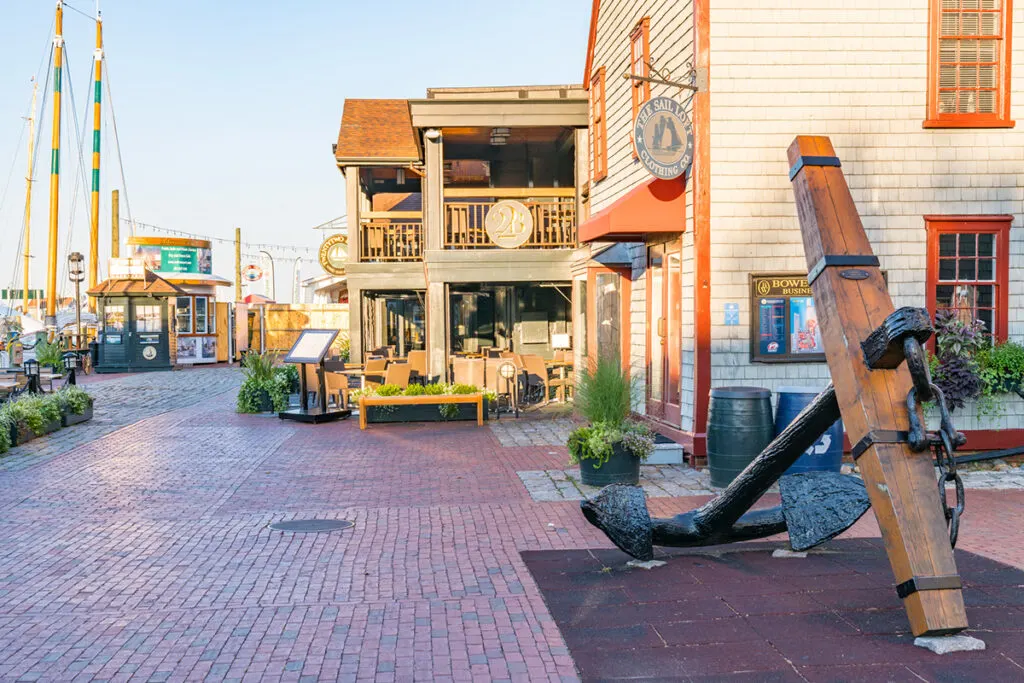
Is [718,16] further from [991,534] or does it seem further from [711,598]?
[711,598]

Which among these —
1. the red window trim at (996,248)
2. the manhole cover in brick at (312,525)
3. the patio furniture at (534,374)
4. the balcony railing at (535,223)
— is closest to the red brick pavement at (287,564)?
the manhole cover in brick at (312,525)

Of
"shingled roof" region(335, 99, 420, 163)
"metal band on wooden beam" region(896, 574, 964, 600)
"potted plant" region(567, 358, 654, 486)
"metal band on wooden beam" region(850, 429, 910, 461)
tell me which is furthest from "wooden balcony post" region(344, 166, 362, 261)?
"metal band on wooden beam" region(896, 574, 964, 600)

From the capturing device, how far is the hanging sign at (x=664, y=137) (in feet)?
33.9

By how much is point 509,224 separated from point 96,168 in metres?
26.8

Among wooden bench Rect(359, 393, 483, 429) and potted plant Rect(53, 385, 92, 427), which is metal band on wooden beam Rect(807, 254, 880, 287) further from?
potted plant Rect(53, 385, 92, 427)

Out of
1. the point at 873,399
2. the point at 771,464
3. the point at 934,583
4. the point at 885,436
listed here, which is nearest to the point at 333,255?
the point at 771,464

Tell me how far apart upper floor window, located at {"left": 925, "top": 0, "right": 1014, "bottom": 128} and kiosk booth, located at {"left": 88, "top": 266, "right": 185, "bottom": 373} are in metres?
25.6

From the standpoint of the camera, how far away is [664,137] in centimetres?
1041

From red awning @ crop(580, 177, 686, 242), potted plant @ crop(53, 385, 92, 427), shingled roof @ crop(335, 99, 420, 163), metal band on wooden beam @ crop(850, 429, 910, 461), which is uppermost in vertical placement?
shingled roof @ crop(335, 99, 420, 163)

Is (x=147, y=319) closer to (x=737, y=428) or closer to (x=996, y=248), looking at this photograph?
(x=737, y=428)

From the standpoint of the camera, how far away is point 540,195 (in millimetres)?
19594

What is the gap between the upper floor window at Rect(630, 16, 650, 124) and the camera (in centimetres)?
1219

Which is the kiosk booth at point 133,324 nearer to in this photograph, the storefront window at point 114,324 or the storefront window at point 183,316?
the storefront window at point 114,324

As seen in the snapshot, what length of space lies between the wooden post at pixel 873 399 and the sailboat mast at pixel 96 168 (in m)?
35.5
